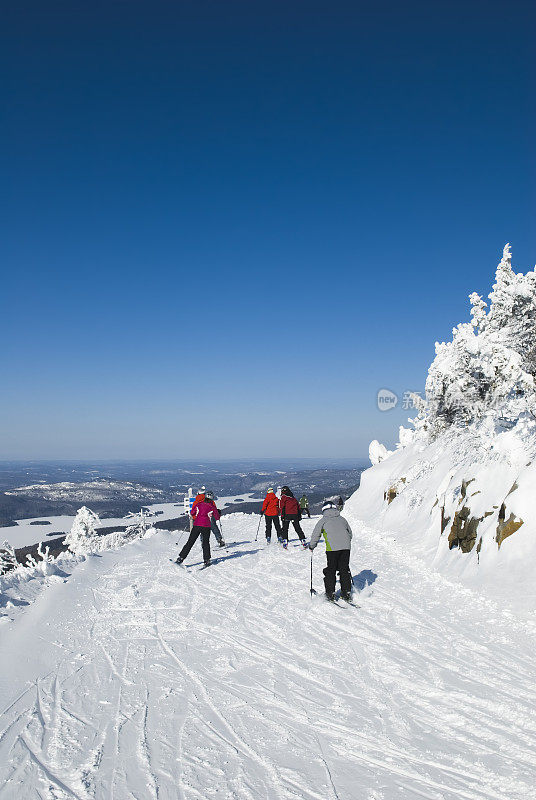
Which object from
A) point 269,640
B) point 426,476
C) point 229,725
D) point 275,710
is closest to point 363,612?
point 269,640

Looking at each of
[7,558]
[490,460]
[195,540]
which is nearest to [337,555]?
[195,540]

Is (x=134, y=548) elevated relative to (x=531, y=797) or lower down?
lower down

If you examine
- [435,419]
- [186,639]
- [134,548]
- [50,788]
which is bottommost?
[134,548]

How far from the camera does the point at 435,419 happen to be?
1502cm

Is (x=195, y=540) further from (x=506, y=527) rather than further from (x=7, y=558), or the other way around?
(x=7, y=558)

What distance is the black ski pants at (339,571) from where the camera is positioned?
25.5ft

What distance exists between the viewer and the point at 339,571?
7832 mm

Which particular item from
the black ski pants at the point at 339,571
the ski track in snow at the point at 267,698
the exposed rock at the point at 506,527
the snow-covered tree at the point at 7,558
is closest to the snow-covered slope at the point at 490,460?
the exposed rock at the point at 506,527


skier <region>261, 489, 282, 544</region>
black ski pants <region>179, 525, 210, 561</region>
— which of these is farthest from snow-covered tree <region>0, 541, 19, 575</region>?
black ski pants <region>179, 525, 210, 561</region>

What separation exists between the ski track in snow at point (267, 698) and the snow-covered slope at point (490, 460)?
102 centimetres

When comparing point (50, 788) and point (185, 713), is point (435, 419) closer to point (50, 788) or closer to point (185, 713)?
point (185, 713)

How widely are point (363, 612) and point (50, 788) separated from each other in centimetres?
518

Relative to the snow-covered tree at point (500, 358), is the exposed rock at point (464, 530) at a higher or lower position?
lower

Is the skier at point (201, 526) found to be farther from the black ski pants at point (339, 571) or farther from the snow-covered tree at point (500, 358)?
the snow-covered tree at point (500, 358)
